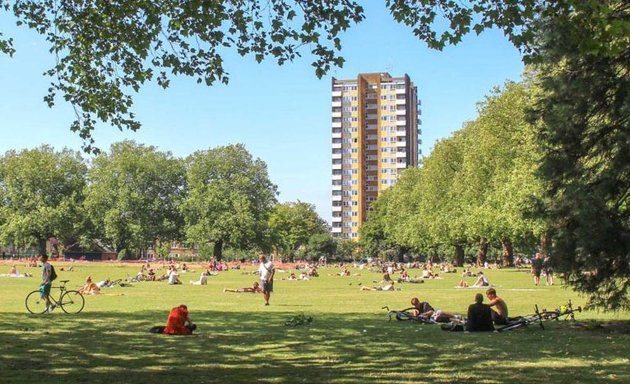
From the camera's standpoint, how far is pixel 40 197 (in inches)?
3684

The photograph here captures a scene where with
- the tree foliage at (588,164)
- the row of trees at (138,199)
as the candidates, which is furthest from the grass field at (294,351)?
the row of trees at (138,199)

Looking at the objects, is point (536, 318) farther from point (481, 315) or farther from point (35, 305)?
point (35, 305)

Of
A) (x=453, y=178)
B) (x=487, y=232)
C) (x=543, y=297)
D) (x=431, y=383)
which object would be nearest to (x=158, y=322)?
(x=431, y=383)

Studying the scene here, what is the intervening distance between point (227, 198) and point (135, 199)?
1300cm

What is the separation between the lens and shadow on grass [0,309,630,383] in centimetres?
909

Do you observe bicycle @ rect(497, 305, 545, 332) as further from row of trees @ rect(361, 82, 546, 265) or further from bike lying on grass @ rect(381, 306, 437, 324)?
row of trees @ rect(361, 82, 546, 265)

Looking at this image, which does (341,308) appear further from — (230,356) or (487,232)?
(487,232)

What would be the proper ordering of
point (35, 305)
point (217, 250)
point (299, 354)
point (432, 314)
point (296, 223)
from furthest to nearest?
point (296, 223), point (217, 250), point (35, 305), point (432, 314), point (299, 354)

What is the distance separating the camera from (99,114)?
13141 millimetres

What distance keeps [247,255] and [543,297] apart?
260ft

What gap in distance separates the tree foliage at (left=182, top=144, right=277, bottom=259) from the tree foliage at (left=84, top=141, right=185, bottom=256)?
3714 mm

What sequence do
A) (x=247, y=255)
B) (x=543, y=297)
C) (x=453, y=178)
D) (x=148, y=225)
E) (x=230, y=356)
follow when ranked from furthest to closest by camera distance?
(x=247, y=255), (x=148, y=225), (x=453, y=178), (x=543, y=297), (x=230, y=356)

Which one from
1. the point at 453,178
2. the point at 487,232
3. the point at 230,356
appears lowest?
the point at 230,356

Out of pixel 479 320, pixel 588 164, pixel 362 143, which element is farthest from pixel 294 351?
pixel 362 143
